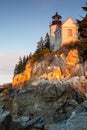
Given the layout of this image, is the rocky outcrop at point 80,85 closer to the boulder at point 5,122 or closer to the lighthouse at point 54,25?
the boulder at point 5,122

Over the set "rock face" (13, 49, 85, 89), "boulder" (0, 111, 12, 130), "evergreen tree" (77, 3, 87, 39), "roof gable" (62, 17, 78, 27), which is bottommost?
"boulder" (0, 111, 12, 130)

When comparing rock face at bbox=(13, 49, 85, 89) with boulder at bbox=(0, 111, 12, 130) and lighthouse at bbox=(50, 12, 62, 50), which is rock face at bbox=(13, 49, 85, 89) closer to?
lighthouse at bbox=(50, 12, 62, 50)

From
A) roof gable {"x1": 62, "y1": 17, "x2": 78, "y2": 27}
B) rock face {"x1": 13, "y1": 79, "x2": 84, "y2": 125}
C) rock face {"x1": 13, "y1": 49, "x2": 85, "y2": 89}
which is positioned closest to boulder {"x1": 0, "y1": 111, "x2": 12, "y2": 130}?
rock face {"x1": 13, "y1": 79, "x2": 84, "y2": 125}

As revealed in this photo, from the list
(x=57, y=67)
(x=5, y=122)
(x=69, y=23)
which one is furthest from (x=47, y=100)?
(x=69, y=23)

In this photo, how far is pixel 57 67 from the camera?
44.5m

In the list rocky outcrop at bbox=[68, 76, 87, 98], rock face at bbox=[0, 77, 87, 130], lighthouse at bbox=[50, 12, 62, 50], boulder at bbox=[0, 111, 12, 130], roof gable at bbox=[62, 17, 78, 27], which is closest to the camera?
boulder at bbox=[0, 111, 12, 130]

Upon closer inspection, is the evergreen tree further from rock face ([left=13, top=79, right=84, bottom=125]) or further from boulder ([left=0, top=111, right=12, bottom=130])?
boulder ([left=0, top=111, right=12, bottom=130])

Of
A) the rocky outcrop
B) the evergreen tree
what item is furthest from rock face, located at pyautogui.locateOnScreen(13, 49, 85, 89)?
the rocky outcrop

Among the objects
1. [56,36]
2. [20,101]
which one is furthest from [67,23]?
[20,101]

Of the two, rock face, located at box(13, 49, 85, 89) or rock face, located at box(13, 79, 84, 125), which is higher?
rock face, located at box(13, 49, 85, 89)

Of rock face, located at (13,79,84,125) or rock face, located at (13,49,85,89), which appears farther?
rock face, located at (13,49,85,89)

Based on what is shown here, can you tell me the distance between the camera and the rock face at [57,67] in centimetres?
4253

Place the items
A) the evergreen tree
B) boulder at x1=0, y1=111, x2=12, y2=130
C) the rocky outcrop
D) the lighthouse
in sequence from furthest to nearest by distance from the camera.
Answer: the lighthouse
the evergreen tree
the rocky outcrop
boulder at x1=0, y1=111, x2=12, y2=130

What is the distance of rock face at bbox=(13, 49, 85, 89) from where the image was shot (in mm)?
42531
